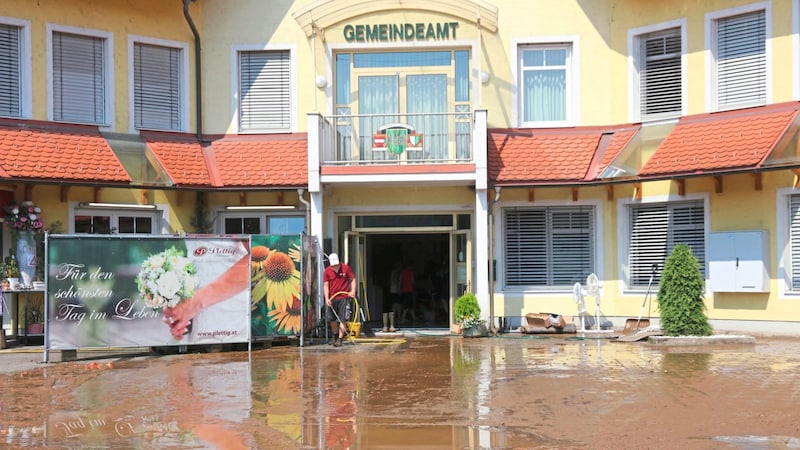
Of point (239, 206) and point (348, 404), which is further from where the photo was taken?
point (239, 206)

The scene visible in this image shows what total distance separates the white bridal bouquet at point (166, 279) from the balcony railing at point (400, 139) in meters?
4.43

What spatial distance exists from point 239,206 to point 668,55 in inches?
Result: 381

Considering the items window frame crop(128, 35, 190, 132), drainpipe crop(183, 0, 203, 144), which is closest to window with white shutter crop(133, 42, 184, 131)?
window frame crop(128, 35, 190, 132)

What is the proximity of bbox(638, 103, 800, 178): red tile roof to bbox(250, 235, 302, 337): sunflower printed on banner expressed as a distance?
23.4 ft

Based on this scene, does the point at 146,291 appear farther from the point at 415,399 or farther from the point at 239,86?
the point at 415,399

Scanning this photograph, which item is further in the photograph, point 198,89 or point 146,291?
point 198,89

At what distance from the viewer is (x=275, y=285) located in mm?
17531

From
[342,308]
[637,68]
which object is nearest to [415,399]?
[342,308]

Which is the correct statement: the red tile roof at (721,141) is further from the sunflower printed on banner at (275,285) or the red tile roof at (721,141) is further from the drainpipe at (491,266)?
the sunflower printed on banner at (275,285)

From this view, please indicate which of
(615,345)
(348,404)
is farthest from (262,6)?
(348,404)

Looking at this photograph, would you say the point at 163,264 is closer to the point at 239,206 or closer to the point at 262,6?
the point at 239,206

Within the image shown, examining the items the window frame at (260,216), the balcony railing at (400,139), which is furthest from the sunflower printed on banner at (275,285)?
Result: the window frame at (260,216)

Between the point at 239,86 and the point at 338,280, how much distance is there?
5.82 m

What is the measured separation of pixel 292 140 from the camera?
2109 centimetres
